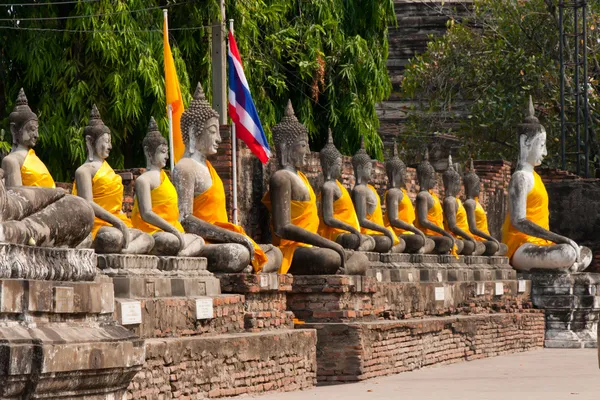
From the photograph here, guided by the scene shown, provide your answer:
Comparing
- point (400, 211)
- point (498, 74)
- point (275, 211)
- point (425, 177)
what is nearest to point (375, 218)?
point (400, 211)

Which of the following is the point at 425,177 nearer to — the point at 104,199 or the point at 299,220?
the point at 299,220

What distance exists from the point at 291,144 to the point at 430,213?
4.20m

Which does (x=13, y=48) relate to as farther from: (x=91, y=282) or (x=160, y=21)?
(x=91, y=282)

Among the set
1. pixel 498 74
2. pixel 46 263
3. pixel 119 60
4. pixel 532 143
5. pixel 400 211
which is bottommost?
pixel 46 263

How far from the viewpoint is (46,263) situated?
247 inches

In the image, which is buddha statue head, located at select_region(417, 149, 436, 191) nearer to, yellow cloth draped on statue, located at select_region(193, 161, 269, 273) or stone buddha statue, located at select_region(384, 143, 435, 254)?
stone buddha statue, located at select_region(384, 143, 435, 254)

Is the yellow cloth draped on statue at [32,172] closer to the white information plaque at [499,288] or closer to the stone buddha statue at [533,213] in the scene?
the white information plaque at [499,288]

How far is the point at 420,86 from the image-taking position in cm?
2686

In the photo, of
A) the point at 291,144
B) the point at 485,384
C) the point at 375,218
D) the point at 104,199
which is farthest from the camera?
the point at 375,218

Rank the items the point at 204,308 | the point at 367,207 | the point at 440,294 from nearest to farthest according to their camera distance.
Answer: the point at 204,308
the point at 367,207
the point at 440,294

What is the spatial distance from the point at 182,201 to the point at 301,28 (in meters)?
10.4

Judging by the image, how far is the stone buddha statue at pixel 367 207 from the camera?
1439 centimetres

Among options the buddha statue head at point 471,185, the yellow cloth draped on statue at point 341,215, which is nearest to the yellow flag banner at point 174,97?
the yellow cloth draped on statue at point 341,215

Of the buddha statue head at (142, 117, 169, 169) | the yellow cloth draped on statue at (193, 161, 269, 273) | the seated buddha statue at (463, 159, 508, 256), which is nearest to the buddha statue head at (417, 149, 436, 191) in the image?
the seated buddha statue at (463, 159, 508, 256)
